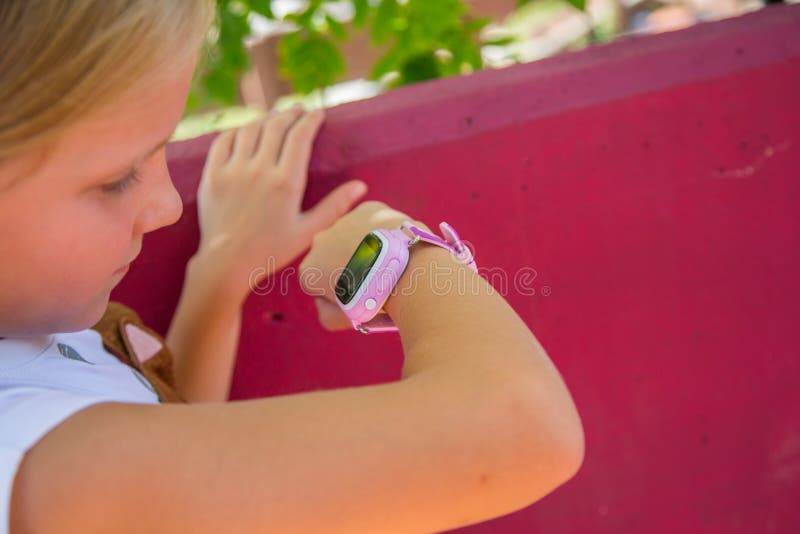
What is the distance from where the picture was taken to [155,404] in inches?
35.0

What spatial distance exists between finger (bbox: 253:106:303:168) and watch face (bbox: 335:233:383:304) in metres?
0.32

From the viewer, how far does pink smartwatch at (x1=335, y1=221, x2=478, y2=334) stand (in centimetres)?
110

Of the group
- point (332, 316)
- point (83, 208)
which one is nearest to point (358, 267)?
point (332, 316)

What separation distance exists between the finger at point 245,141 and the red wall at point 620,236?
0.25 ft

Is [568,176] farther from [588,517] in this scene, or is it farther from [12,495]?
[12,495]

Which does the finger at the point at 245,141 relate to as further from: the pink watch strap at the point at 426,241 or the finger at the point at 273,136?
the pink watch strap at the point at 426,241

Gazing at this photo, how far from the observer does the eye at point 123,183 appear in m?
0.92

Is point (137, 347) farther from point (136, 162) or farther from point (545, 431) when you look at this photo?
point (545, 431)

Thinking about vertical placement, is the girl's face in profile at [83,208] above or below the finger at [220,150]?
above

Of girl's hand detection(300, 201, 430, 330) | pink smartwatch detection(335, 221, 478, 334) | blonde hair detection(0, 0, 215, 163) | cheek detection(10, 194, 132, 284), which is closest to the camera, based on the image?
blonde hair detection(0, 0, 215, 163)

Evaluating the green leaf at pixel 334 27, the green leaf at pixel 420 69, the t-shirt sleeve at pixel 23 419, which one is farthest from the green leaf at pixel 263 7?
the t-shirt sleeve at pixel 23 419

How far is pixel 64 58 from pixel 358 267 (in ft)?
1.46

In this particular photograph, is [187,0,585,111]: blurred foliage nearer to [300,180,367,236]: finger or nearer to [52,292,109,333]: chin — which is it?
[300,180,367,236]: finger

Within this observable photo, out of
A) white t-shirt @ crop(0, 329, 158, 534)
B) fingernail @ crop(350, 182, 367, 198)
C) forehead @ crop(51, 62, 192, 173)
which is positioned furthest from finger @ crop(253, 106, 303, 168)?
forehead @ crop(51, 62, 192, 173)
